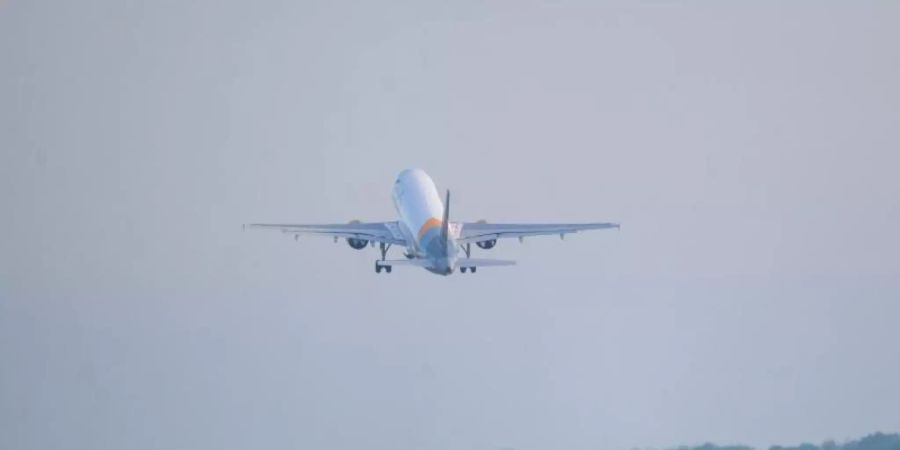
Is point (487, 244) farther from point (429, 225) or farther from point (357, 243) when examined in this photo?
point (357, 243)

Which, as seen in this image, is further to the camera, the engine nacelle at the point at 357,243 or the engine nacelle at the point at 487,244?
the engine nacelle at the point at 357,243

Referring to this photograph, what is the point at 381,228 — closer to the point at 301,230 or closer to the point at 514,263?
the point at 301,230

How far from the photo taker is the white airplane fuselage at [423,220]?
16050 centimetres

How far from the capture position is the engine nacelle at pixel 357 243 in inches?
6914

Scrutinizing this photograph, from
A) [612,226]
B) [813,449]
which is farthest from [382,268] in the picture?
[813,449]

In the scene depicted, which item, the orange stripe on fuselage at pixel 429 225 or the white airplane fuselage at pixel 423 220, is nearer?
the white airplane fuselage at pixel 423 220

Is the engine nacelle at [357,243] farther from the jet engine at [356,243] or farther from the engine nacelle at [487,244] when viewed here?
the engine nacelle at [487,244]

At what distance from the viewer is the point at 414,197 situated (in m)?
177

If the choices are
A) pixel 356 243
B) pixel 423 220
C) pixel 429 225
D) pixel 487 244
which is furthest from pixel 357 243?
pixel 429 225

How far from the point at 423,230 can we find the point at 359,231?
8401mm

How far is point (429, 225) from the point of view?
167875 mm

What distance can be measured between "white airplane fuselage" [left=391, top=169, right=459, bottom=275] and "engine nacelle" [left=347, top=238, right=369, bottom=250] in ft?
9.08

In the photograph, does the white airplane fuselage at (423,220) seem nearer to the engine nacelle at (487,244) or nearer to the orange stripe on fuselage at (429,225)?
the orange stripe on fuselage at (429,225)

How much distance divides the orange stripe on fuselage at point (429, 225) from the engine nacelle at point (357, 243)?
771 centimetres
